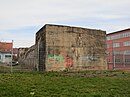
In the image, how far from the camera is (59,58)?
17.3 m

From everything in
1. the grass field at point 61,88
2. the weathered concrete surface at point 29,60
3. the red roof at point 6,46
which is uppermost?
the red roof at point 6,46

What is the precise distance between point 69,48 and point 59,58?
142 cm

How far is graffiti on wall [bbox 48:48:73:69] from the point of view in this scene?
55.5 ft

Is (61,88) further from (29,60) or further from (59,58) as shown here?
(29,60)

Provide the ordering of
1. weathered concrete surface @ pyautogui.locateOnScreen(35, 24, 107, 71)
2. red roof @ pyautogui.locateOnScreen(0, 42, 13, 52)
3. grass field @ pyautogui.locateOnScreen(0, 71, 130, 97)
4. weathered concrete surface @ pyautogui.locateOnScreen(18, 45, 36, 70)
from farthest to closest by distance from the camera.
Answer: weathered concrete surface @ pyautogui.locateOnScreen(18, 45, 36, 70), red roof @ pyautogui.locateOnScreen(0, 42, 13, 52), weathered concrete surface @ pyautogui.locateOnScreen(35, 24, 107, 71), grass field @ pyautogui.locateOnScreen(0, 71, 130, 97)

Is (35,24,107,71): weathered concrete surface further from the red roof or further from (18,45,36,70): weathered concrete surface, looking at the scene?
the red roof

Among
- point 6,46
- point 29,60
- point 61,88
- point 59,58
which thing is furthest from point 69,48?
point 61,88

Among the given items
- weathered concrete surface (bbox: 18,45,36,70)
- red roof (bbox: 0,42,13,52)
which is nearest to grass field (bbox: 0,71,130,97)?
weathered concrete surface (bbox: 18,45,36,70)

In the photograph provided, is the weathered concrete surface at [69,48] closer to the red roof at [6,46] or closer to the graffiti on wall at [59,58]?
the graffiti on wall at [59,58]

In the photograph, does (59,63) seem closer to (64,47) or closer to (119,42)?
(64,47)

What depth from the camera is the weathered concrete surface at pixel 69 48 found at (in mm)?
16922

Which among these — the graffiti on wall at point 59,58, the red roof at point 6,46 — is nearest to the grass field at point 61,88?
the graffiti on wall at point 59,58

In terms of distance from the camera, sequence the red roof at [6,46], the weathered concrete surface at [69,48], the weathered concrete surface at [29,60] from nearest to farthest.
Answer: the weathered concrete surface at [69,48] < the red roof at [6,46] < the weathered concrete surface at [29,60]

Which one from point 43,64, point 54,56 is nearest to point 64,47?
point 54,56
